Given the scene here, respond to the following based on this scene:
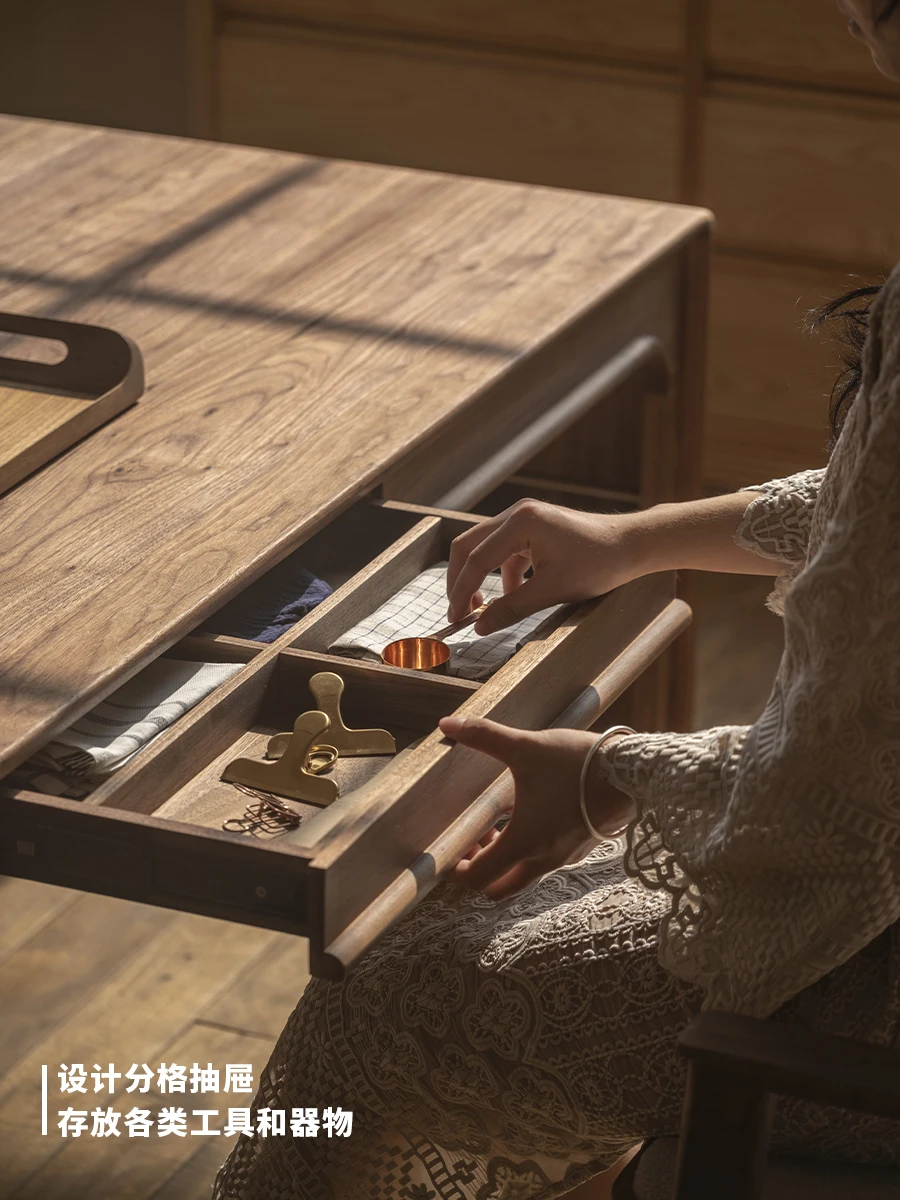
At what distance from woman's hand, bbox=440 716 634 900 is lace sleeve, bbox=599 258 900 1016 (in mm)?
72

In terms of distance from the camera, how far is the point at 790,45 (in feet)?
10.6

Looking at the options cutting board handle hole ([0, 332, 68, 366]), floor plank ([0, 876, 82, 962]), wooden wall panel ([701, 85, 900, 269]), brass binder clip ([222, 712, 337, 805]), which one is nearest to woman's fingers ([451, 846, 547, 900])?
brass binder clip ([222, 712, 337, 805])

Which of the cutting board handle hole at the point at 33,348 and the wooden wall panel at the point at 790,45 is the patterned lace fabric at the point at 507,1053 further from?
the wooden wall panel at the point at 790,45

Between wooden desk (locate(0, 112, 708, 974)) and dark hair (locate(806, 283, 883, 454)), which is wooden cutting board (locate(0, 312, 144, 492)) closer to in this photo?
wooden desk (locate(0, 112, 708, 974))

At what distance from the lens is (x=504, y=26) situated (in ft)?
11.3

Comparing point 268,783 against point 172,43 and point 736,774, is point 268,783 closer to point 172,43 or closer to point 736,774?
point 736,774

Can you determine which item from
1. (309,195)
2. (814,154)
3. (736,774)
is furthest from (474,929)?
(814,154)

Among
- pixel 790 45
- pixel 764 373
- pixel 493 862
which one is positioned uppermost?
pixel 790 45

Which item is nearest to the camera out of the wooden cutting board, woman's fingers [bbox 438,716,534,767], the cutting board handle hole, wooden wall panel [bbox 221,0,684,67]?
woman's fingers [bbox 438,716,534,767]

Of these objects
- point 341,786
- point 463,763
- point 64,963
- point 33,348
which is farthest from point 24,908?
point 463,763

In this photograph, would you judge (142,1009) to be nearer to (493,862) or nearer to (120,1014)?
(120,1014)

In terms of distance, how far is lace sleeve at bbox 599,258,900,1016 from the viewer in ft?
3.39

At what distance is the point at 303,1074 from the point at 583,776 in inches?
11.9

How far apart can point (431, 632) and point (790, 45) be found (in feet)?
6.87
